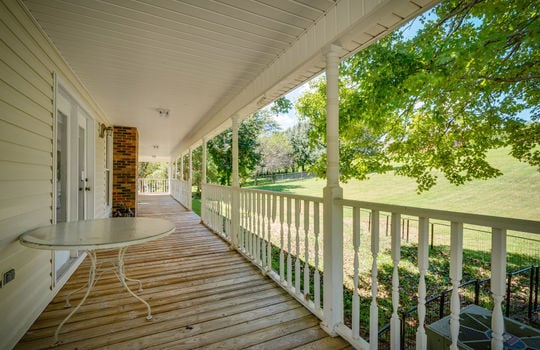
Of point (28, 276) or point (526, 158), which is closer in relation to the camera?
point (28, 276)

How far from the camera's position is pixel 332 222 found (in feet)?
6.55

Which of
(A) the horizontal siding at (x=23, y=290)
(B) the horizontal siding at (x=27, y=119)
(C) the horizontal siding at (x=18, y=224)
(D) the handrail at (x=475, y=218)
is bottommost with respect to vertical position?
(A) the horizontal siding at (x=23, y=290)

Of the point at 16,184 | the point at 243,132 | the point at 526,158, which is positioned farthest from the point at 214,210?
the point at 243,132

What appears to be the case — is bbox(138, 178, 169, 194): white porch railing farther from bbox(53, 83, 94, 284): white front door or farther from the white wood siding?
the white wood siding

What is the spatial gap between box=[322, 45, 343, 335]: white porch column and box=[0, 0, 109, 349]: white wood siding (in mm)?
2257

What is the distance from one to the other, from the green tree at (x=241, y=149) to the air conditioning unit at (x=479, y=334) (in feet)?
33.4

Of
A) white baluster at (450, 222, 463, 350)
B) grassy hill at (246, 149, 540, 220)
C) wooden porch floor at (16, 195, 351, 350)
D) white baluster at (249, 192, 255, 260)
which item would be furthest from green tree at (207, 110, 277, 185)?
white baluster at (450, 222, 463, 350)

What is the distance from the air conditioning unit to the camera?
1.86 meters

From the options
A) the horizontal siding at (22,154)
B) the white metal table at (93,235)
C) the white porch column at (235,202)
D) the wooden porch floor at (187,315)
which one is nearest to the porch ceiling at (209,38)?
the white porch column at (235,202)

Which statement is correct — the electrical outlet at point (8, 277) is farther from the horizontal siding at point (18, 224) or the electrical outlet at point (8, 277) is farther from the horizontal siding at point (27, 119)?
the horizontal siding at point (27, 119)

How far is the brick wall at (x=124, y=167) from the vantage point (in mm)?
6773

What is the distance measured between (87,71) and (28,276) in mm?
2435

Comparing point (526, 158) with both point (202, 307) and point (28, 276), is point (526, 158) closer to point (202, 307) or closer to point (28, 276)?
point (202, 307)

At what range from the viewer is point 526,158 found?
3.82 m
